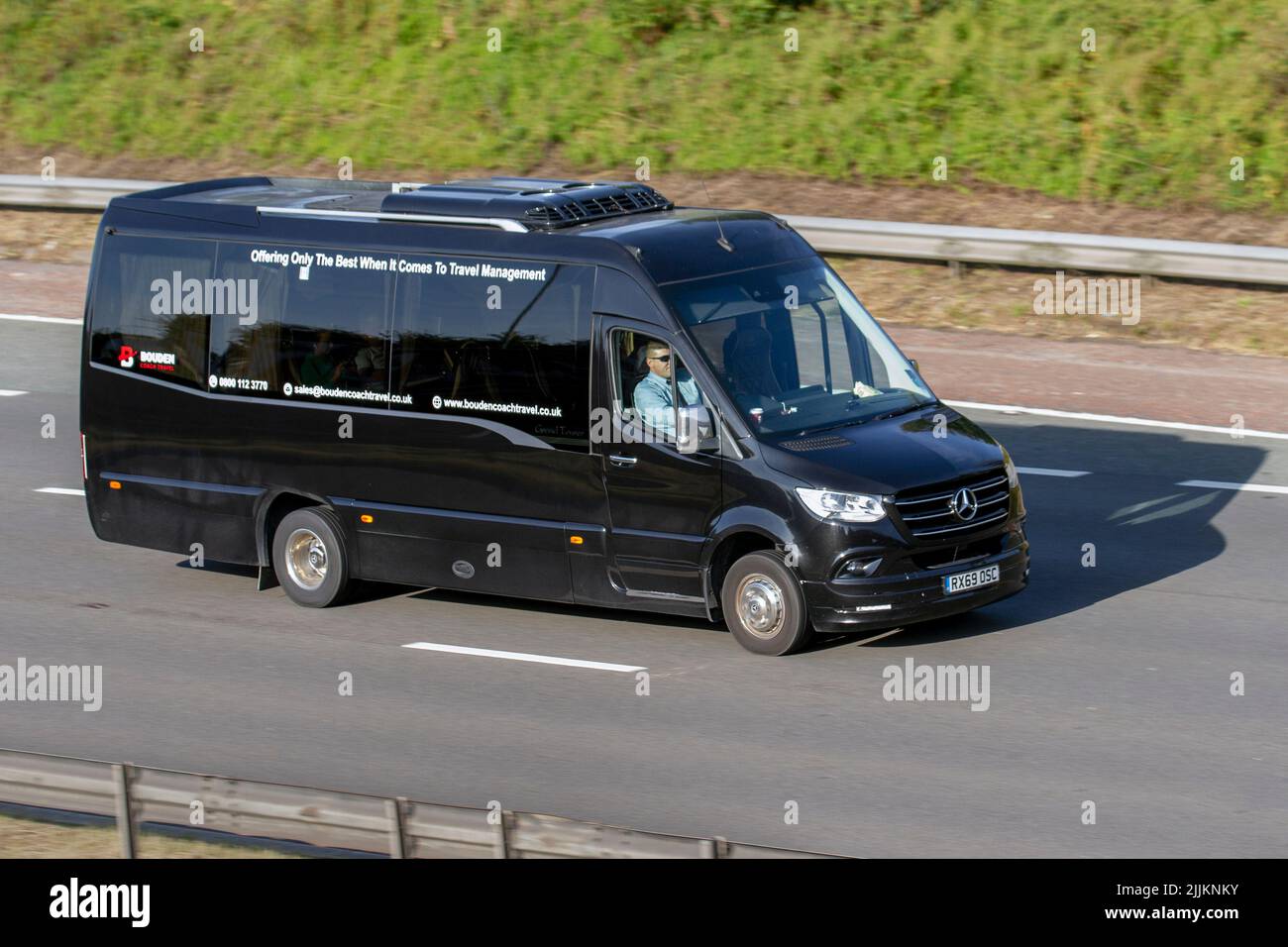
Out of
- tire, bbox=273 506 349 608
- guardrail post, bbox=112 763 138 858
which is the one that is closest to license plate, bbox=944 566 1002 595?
tire, bbox=273 506 349 608

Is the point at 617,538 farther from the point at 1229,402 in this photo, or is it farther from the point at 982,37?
the point at 982,37

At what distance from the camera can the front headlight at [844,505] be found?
1097 centimetres

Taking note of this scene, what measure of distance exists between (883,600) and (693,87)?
16994mm

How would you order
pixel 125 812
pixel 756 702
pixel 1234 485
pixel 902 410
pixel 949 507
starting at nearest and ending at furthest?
1. pixel 125 812
2. pixel 756 702
3. pixel 949 507
4. pixel 902 410
5. pixel 1234 485

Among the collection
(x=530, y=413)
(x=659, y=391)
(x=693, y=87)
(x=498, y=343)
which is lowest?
(x=530, y=413)

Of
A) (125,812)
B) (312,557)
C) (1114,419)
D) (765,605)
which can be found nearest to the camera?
(125,812)

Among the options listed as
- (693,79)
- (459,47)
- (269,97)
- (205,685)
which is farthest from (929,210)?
(205,685)

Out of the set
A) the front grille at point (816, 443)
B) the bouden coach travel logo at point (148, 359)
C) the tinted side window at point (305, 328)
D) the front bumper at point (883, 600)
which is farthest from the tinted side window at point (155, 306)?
the front bumper at point (883, 600)

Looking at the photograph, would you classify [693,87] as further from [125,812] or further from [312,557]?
[125,812]

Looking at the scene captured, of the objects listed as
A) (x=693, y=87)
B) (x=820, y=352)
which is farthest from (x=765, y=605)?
(x=693, y=87)

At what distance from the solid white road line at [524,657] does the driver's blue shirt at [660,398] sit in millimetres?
1447

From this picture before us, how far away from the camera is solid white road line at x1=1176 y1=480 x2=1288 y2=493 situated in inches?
590

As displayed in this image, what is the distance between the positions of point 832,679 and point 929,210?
13.4 meters

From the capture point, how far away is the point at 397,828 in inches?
284
